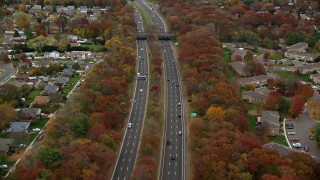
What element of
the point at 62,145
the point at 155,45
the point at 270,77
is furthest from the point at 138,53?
the point at 62,145

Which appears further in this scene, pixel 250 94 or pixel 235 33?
pixel 235 33

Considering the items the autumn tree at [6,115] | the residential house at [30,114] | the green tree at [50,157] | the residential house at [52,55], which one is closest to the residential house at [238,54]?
the residential house at [52,55]

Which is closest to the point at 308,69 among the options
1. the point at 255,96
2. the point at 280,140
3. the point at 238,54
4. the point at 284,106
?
the point at 238,54

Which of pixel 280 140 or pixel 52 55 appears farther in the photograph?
pixel 52 55

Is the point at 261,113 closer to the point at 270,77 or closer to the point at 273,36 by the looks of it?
the point at 270,77

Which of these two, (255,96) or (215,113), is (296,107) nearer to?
(255,96)

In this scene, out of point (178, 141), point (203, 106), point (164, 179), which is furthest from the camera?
point (203, 106)
